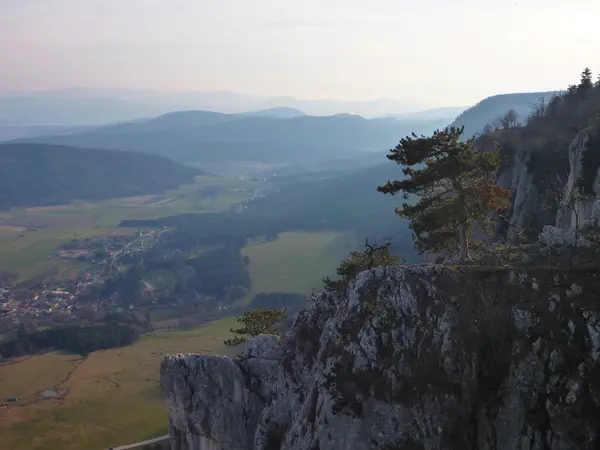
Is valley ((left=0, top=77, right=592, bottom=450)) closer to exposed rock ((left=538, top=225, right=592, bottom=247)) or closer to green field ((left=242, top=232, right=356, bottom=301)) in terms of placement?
green field ((left=242, top=232, right=356, bottom=301))

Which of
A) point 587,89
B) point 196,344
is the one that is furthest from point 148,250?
point 587,89

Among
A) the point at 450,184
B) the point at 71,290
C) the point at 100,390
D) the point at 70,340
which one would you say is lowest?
the point at 71,290

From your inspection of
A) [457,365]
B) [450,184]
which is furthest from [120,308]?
[457,365]

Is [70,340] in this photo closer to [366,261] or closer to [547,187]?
[366,261]

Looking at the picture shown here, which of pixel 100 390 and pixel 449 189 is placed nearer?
pixel 449 189

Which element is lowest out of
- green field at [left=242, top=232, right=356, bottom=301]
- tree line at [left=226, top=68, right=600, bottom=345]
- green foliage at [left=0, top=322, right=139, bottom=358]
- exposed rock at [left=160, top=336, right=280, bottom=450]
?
green foliage at [left=0, top=322, right=139, bottom=358]

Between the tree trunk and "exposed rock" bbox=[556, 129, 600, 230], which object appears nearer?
the tree trunk

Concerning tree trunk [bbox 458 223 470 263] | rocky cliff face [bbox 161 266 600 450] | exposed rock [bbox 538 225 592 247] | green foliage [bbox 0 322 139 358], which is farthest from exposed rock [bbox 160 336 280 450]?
green foliage [bbox 0 322 139 358]
